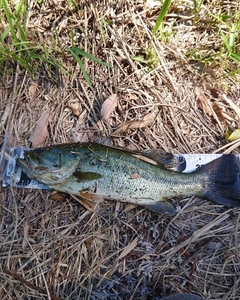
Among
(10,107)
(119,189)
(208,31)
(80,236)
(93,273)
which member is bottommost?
(93,273)

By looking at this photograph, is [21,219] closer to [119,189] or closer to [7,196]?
[7,196]

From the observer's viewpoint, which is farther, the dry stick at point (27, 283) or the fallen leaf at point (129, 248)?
the fallen leaf at point (129, 248)

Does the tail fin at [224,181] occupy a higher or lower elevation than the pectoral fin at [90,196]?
higher

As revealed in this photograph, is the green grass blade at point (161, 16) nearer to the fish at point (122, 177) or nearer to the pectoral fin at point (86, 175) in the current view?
the fish at point (122, 177)

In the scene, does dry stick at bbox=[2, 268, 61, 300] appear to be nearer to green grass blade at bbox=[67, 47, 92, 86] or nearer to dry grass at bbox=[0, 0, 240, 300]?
dry grass at bbox=[0, 0, 240, 300]

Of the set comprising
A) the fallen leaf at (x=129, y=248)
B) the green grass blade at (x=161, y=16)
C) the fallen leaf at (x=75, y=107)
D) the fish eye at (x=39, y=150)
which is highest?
the green grass blade at (x=161, y=16)

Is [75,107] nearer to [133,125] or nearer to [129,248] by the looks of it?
[133,125]

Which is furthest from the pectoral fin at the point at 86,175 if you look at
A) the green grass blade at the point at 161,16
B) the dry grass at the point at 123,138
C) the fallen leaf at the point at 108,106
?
the green grass blade at the point at 161,16

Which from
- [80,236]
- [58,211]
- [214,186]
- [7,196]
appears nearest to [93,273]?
[80,236]
